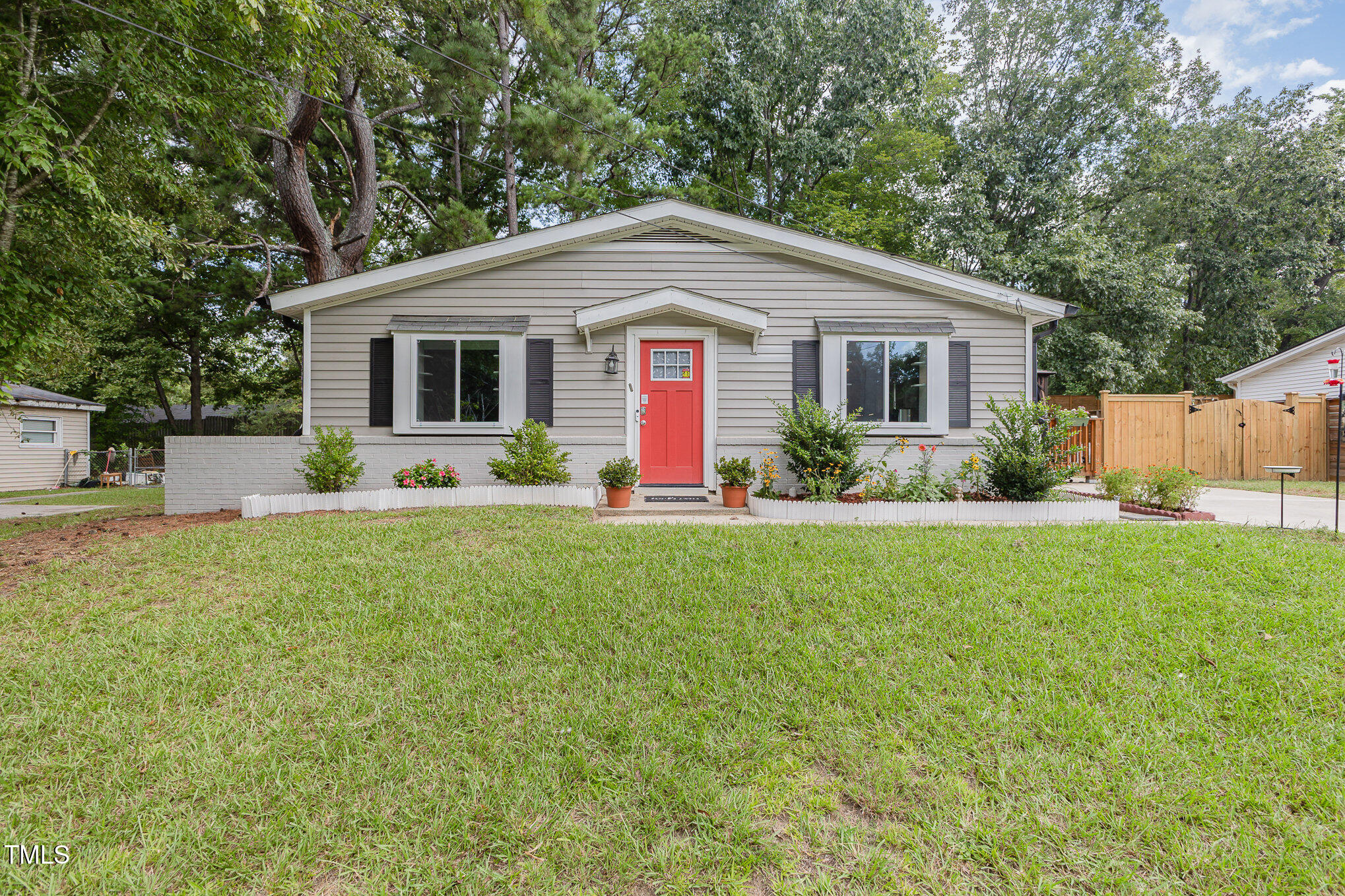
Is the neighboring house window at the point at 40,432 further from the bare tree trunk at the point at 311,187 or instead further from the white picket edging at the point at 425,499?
the white picket edging at the point at 425,499

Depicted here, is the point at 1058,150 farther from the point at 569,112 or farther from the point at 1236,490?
the point at 569,112

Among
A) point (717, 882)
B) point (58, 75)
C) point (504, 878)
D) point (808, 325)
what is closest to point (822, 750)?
point (717, 882)

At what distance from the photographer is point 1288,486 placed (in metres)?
10.4

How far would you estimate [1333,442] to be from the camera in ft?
38.0

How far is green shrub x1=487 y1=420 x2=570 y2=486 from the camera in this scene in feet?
21.9

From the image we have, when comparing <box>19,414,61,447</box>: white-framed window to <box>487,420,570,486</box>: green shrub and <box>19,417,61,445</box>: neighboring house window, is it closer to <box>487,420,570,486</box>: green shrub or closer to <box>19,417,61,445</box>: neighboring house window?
<box>19,417,61,445</box>: neighboring house window

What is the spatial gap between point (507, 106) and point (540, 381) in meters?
8.42

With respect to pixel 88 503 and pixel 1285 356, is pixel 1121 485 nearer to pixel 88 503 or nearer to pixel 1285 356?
pixel 1285 356

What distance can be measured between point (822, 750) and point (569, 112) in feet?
43.9

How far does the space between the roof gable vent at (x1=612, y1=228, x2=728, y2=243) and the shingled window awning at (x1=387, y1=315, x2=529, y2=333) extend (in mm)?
1850

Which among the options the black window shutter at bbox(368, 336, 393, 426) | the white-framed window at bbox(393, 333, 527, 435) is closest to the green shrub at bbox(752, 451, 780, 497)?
the white-framed window at bbox(393, 333, 527, 435)

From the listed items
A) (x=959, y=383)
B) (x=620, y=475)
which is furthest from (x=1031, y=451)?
(x=620, y=475)

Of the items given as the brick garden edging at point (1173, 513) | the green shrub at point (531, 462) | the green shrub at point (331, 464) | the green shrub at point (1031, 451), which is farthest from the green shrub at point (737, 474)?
the green shrub at point (331, 464)

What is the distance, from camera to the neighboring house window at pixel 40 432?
15.1 metres
